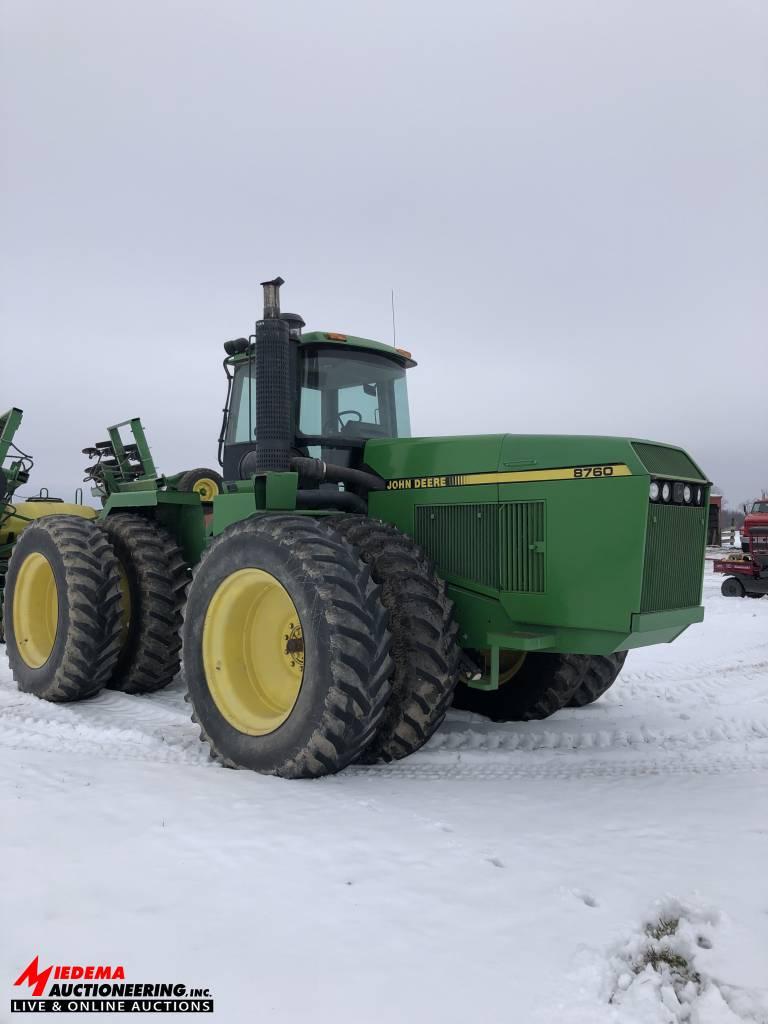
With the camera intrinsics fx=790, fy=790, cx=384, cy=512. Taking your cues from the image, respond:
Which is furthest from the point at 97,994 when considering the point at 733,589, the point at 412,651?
the point at 733,589

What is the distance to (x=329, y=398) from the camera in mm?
5832

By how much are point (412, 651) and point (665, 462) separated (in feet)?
6.15

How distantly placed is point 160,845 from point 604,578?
2664 millimetres

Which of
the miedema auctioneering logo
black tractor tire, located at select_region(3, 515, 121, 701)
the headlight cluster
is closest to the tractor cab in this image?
black tractor tire, located at select_region(3, 515, 121, 701)

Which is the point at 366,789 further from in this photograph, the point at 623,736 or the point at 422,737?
the point at 623,736

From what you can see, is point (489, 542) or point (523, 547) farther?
point (489, 542)

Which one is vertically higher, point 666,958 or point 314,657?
point 314,657

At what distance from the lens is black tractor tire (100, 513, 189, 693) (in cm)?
678

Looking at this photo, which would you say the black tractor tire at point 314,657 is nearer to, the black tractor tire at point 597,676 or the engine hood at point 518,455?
the engine hood at point 518,455

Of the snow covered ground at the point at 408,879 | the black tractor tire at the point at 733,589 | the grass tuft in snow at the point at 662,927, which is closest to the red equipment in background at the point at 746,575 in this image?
the black tractor tire at the point at 733,589

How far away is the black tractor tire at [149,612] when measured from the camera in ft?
22.2

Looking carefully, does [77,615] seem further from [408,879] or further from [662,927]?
[662,927]

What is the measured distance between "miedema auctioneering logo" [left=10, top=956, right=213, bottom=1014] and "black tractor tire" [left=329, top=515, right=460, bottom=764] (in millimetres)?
2139

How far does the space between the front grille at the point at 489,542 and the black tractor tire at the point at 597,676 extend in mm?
1560
